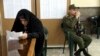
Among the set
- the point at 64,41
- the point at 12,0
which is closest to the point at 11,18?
the point at 12,0

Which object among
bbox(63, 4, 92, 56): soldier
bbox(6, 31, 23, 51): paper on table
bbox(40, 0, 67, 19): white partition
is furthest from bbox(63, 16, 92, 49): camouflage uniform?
bbox(6, 31, 23, 51): paper on table

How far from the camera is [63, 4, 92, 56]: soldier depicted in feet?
12.6

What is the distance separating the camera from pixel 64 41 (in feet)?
14.5

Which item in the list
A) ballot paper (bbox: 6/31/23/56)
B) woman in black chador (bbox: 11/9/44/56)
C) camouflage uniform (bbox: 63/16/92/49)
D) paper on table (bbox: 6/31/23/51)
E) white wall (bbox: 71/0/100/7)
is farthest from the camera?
white wall (bbox: 71/0/100/7)

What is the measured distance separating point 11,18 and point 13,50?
2635 millimetres

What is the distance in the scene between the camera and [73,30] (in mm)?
4098

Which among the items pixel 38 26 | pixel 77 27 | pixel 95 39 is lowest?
pixel 95 39

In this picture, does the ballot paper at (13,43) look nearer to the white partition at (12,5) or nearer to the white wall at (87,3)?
the white partition at (12,5)

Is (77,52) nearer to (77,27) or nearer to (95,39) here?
(77,27)

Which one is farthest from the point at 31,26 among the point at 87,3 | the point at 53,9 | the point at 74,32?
the point at 87,3

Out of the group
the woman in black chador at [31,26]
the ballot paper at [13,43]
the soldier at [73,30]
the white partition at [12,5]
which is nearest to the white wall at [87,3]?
the soldier at [73,30]

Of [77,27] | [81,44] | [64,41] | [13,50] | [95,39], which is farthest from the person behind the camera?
[95,39]

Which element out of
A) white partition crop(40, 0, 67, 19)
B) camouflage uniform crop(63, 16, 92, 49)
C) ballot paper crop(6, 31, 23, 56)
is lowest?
camouflage uniform crop(63, 16, 92, 49)

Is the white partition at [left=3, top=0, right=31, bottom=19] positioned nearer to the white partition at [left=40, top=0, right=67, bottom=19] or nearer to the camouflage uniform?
the white partition at [left=40, top=0, right=67, bottom=19]
